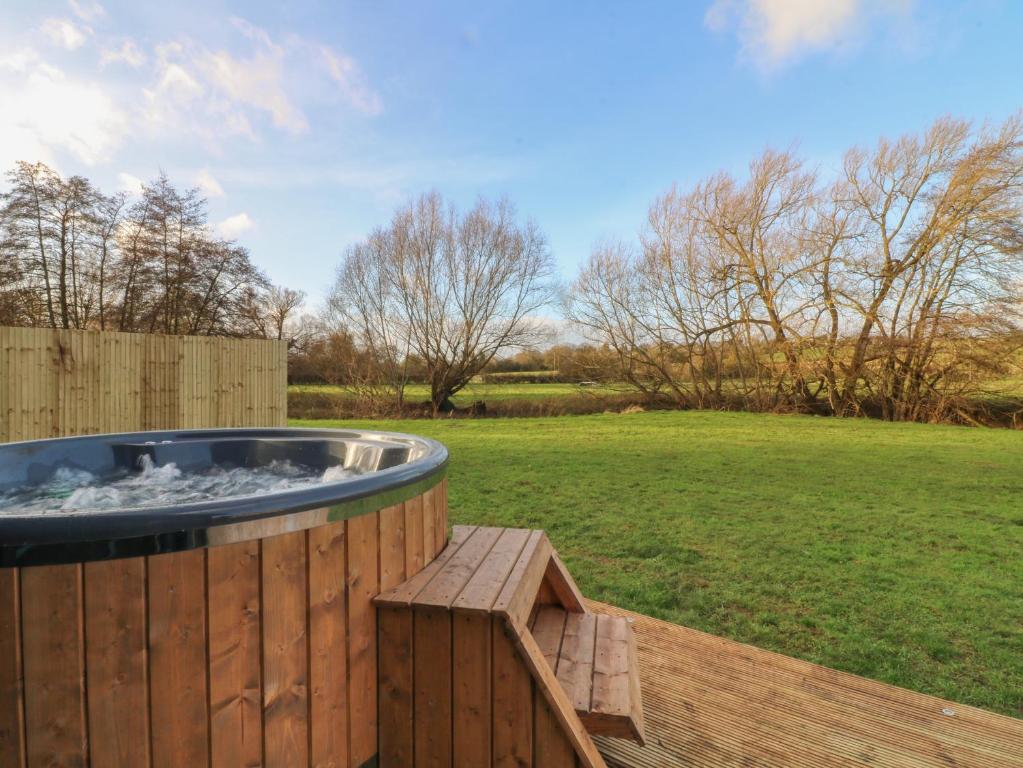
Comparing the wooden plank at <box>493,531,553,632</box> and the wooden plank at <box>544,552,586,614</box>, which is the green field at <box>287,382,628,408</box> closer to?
the wooden plank at <box>544,552,586,614</box>

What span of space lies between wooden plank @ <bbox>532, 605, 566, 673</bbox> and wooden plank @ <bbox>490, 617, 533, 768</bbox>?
0.31m

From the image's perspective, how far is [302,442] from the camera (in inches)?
132

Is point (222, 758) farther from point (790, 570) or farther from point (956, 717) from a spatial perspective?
point (790, 570)

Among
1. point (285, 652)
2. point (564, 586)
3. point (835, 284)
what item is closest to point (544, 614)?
point (564, 586)

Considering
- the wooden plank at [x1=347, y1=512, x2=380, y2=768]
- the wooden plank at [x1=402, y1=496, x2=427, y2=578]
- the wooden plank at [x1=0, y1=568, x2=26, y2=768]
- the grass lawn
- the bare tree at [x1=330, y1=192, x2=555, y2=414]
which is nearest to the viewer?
the wooden plank at [x1=0, y1=568, x2=26, y2=768]

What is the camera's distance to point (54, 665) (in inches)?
39.7

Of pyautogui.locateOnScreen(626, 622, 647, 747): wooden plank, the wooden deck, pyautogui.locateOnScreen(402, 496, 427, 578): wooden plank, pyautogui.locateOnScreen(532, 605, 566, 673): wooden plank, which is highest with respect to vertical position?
pyautogui.locateOnScreen(402, 496, 427, 578): wooden plank

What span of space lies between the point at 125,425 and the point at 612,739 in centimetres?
642

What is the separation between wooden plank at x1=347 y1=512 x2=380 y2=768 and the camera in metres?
1.36

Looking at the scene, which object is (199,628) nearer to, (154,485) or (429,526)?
(429,526)

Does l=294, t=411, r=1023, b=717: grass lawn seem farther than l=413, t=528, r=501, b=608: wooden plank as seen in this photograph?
Yes

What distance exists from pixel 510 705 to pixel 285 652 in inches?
23.1

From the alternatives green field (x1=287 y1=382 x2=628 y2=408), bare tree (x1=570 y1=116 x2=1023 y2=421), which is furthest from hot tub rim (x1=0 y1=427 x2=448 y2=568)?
bare tree (x1=570 y1=116 x2=1023 y2=421)

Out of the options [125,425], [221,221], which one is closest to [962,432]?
[125,425]
